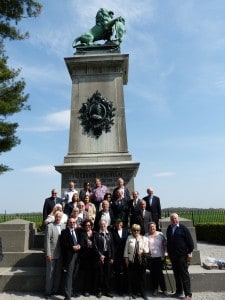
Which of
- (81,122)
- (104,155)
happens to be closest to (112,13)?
(81,122)

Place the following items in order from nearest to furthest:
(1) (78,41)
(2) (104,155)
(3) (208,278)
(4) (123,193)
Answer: (3) (208,278) < (4) (123,193) < (2) (104,155) < (1) (78,41)

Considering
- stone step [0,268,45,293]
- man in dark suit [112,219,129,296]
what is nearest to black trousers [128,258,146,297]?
man in dark suit [112,219,129,296]

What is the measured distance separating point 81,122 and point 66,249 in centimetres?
629

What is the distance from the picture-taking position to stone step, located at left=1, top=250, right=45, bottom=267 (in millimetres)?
9109

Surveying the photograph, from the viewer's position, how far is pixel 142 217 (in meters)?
A: 8.55

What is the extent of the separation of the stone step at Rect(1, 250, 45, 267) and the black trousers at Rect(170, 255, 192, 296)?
11.3 feet

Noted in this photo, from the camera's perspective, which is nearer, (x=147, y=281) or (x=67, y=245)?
(x=67, y=245)

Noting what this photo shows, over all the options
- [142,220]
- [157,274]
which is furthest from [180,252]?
[142,220]

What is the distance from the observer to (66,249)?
25.0 ft

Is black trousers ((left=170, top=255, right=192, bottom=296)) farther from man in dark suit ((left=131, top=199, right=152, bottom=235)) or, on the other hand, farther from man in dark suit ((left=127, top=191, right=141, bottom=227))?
man in dark suit ((left=127, top=191, right=141, bottom=227))

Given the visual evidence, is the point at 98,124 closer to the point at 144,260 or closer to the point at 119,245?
the point at 119,245

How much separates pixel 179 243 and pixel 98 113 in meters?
6.58

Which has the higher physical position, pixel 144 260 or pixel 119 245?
pixel 119 245

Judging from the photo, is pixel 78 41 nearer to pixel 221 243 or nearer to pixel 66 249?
pixel 66 249
